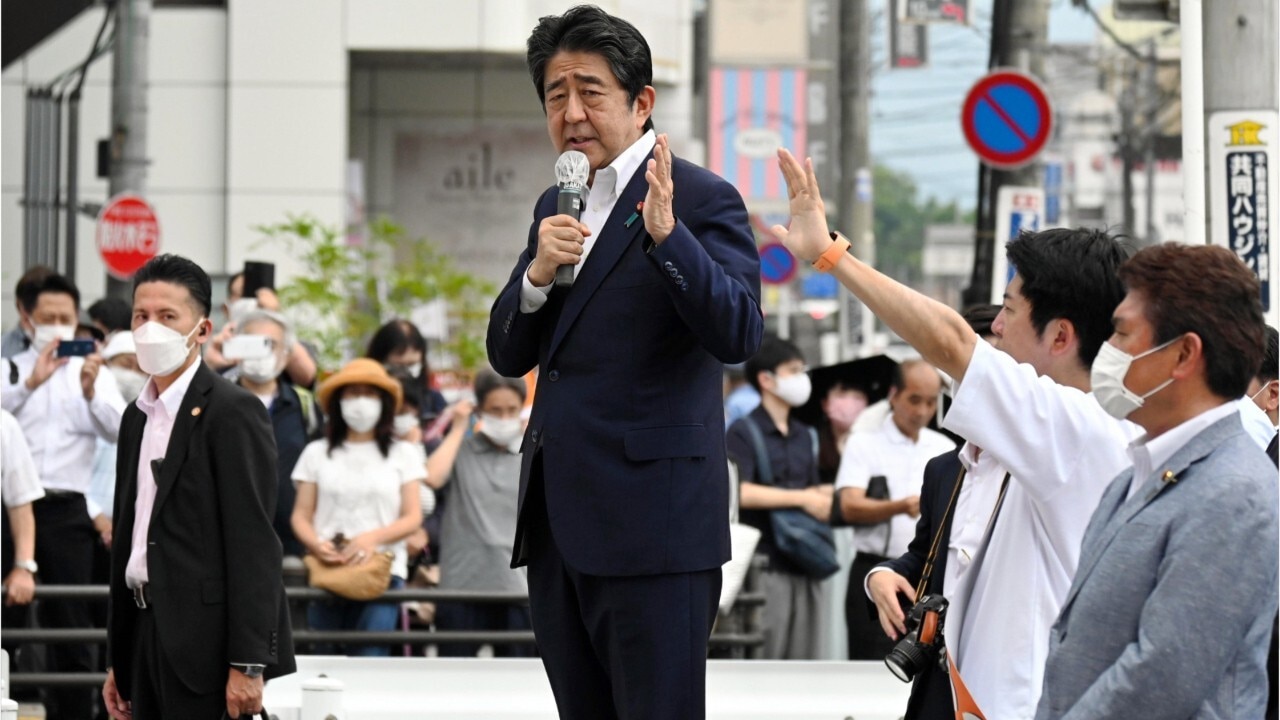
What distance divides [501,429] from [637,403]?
207 inches

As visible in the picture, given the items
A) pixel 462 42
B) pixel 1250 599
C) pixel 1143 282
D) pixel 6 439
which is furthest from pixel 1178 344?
pixel 462 42

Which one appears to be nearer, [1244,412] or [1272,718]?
[1272,718]

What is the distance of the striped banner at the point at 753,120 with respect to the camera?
88.6 feet

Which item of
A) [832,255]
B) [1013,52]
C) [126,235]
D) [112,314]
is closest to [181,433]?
[832,255]

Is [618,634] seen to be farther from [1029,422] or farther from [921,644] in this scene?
[1029,422]

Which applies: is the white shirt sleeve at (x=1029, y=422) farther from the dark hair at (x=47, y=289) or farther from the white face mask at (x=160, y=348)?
the dark hair at (x=47, y=289)

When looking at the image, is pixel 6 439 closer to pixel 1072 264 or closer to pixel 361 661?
pixel 361 661

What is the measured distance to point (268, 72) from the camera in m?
22.9

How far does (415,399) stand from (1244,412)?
245 inches

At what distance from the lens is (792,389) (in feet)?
33.7

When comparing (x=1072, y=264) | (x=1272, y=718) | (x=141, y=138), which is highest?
(x=141, y=138)

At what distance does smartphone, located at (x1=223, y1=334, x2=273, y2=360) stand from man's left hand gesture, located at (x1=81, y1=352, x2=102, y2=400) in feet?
2.12

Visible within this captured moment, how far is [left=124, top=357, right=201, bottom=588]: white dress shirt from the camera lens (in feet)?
18.2

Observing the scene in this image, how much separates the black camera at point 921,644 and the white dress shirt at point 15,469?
531 centimetres
